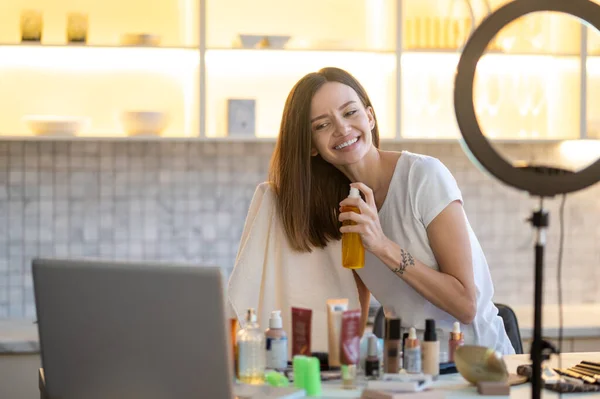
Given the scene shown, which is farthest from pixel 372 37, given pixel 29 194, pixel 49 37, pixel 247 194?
pixel 29 194

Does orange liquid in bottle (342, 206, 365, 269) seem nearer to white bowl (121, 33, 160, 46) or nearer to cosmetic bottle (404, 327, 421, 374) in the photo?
cosmetic bottle (404, 327, 421, 374)

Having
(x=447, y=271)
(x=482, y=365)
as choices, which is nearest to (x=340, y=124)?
(x=447, y=271)

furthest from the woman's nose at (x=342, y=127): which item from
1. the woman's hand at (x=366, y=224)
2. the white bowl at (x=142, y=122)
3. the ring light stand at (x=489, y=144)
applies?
the white bowl at (x=142, y=122)

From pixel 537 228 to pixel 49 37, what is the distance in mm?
2638

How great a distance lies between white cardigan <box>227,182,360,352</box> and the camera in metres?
2.39

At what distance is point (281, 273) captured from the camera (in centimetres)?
242

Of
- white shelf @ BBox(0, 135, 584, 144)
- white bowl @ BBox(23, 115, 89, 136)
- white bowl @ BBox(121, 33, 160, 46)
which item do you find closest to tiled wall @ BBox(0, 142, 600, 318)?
white shelf @ BBox(0, 135, 584, 144)

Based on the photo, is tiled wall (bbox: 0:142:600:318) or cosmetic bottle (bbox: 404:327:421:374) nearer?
cosmetic bottle (bbox: 404:327:421:374)

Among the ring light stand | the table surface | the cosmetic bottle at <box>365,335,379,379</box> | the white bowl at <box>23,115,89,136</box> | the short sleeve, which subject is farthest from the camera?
the white bowl at <box>23,115,89,136</box>

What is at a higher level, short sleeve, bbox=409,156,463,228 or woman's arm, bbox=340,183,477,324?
short sleeve, bbox=409,156,463,228

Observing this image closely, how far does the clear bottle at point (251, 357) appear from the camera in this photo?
6.03 feet

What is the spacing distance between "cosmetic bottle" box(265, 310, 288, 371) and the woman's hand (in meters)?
0.30

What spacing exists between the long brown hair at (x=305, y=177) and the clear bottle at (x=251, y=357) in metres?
0.56

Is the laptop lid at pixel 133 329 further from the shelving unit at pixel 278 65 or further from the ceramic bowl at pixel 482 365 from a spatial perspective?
the shelving unit at pixel 278 65
